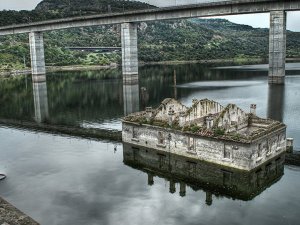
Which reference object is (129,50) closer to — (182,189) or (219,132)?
(219,132)

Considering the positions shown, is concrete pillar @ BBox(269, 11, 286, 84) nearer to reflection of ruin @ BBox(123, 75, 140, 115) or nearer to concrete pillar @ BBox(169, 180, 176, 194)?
reflection of ruin @ BBox(123, 75, 140, 115)

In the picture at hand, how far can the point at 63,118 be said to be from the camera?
211 ft

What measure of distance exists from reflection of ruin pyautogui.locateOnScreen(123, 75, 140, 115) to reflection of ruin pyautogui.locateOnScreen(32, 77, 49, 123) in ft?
47.3

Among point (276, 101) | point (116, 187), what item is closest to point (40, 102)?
point (276, 101)

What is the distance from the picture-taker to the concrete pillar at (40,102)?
66625mm

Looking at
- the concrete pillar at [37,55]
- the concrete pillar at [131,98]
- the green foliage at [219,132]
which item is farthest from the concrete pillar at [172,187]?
the concrete pillar at [37,55]

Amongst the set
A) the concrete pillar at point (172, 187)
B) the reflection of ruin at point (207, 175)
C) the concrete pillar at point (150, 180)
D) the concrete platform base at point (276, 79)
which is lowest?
the concrete pillar at point (172, 187)

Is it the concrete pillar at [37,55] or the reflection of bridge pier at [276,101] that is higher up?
the concrete pillar at [37,55]

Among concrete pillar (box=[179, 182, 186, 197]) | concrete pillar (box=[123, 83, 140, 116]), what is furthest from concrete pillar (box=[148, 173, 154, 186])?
concrete pillar (box=[123, 83, 140, 116])

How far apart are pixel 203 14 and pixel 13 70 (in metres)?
92.4

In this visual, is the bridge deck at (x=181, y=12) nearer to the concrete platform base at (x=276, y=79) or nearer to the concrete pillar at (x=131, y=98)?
the concrete platform base at (x=276, y=79)

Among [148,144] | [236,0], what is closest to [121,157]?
[148,144]

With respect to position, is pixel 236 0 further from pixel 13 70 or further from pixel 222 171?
pixel 13 70

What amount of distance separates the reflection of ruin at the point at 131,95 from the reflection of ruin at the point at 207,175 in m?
28.4
